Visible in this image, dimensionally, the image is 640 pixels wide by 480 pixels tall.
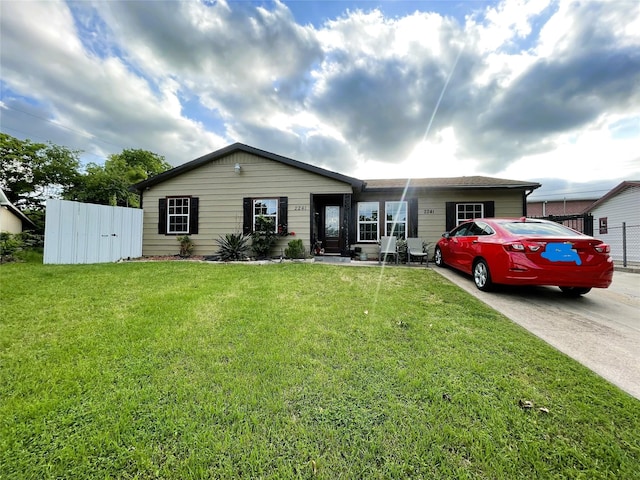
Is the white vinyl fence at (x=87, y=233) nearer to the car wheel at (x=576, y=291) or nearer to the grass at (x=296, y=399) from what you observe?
the grass at (x=296, y=399)

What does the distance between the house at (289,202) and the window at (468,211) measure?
0.11 ft

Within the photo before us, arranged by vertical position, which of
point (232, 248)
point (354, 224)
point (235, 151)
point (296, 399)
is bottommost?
point (296, 399)

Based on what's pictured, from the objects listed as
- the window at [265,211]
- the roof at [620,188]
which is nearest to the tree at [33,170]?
the window at [265,211]

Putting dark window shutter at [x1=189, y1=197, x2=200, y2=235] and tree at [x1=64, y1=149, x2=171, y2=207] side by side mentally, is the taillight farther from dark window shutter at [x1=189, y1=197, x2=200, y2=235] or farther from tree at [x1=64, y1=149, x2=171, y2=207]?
tree at [x1=64, y1=149, x2=171, y2=207]

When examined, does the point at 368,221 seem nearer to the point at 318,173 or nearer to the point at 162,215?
the point at 318,173

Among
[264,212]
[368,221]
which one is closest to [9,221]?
[264,212]

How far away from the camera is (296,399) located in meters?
1.72

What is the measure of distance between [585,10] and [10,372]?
1230 cm

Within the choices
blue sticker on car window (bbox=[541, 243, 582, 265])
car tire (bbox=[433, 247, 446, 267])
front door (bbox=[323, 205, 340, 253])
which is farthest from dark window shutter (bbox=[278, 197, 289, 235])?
blue sticker on car window (bbox=[541, 243, 582, 265])

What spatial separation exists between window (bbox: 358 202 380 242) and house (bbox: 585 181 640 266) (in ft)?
36.3

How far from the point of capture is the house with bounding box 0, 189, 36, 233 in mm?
11086

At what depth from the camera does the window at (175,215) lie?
954 cm

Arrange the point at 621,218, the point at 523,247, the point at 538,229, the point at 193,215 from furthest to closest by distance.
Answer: the point at 621,218
the point at 193,215
the point at 538,229
the point at 523,247

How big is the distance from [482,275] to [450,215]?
Result: 200 inches
